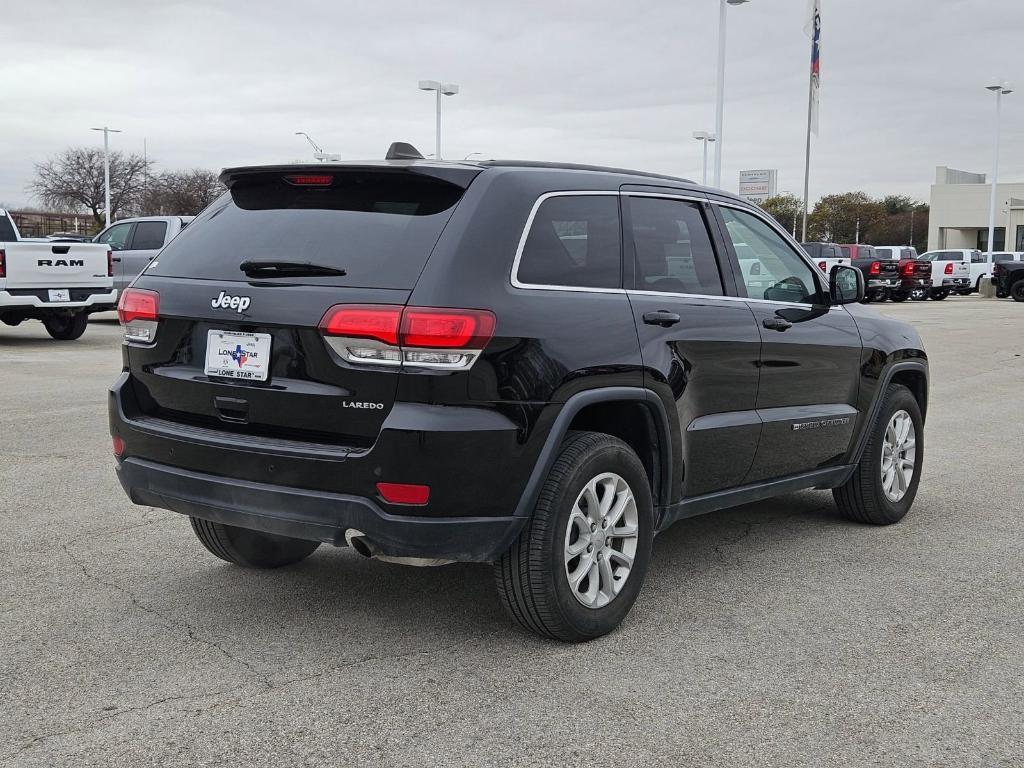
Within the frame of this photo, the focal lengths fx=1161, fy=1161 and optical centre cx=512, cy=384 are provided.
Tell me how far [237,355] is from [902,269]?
36404mm

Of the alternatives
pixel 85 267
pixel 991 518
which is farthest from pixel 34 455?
pixel 85 267

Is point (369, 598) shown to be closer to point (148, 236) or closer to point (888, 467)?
point (888, 467)

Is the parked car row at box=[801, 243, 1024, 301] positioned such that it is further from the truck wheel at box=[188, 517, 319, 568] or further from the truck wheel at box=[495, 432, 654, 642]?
the truck wheel at box=[495, 432, 654, 642]

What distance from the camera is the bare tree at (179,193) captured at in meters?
70.2

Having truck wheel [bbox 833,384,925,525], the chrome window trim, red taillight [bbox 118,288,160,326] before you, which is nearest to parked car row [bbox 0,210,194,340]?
red taillight [bbox 118,288,160,326]

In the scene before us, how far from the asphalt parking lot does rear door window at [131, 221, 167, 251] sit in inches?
602

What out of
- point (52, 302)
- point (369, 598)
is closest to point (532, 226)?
point (369, 598)

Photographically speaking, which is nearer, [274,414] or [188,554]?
[274,414]

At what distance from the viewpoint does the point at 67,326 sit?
57.8ft

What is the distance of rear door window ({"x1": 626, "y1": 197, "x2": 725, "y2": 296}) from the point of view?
472cm

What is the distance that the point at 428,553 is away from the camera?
3881 mm

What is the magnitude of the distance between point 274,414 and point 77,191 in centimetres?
7334

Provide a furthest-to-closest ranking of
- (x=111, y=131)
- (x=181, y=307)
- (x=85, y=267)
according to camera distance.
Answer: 1. (x=111, y=131)
2. (x=85, y=267)
3. (x=181, y=307)

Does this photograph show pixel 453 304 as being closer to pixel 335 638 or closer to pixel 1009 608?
pixel 335 638
